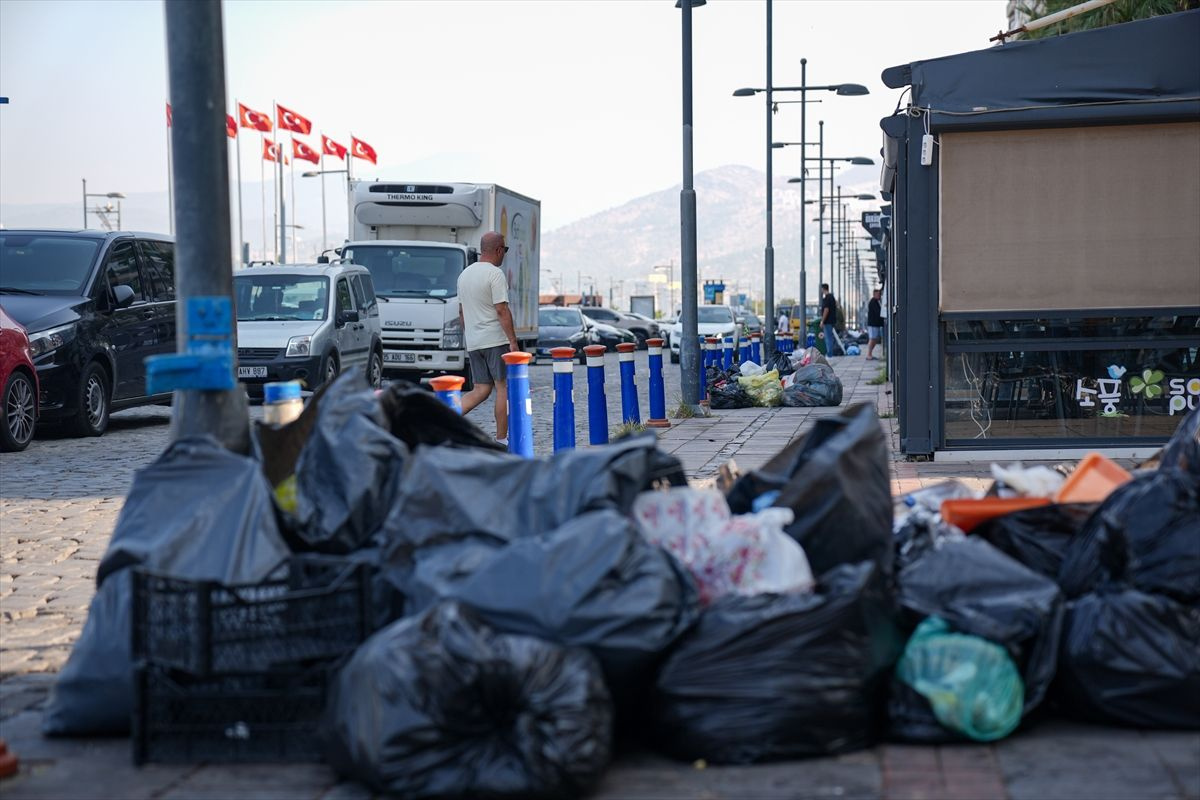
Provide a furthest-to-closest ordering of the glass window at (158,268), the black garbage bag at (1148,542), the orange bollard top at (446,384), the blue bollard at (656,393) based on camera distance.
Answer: the blue bollard at (656,393) → the glass window at (158,268) → the orange bollard top at (446,384) → the black garbage bag at (1148,542)

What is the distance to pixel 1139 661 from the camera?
4250mm

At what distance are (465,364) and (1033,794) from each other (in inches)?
706

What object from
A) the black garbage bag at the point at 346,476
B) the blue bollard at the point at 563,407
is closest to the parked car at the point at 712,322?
the blue bollard at the point at 563,407

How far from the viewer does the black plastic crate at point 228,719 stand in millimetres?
4168

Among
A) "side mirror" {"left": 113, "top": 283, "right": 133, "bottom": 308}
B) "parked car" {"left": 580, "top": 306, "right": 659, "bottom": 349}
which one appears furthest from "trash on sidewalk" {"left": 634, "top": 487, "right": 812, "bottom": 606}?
"parked car" {"left": 580, "top": 306, "right": 659, "bottom": 349}

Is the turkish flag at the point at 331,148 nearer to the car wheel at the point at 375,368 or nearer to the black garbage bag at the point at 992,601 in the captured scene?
the car wheel at the point at 375,368

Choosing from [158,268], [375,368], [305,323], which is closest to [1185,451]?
[158,268]

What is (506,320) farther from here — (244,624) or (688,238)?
(244,624)

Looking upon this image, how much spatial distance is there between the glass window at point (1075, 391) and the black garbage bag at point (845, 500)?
19.4ft

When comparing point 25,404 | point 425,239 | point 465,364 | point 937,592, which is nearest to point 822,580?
point 937,592

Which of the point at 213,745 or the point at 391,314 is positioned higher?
the point at 391,314

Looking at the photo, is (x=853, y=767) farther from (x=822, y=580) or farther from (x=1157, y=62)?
(x=1157, y=62)

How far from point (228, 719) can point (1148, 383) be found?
8.00m

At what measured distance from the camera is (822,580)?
4.36 metres
